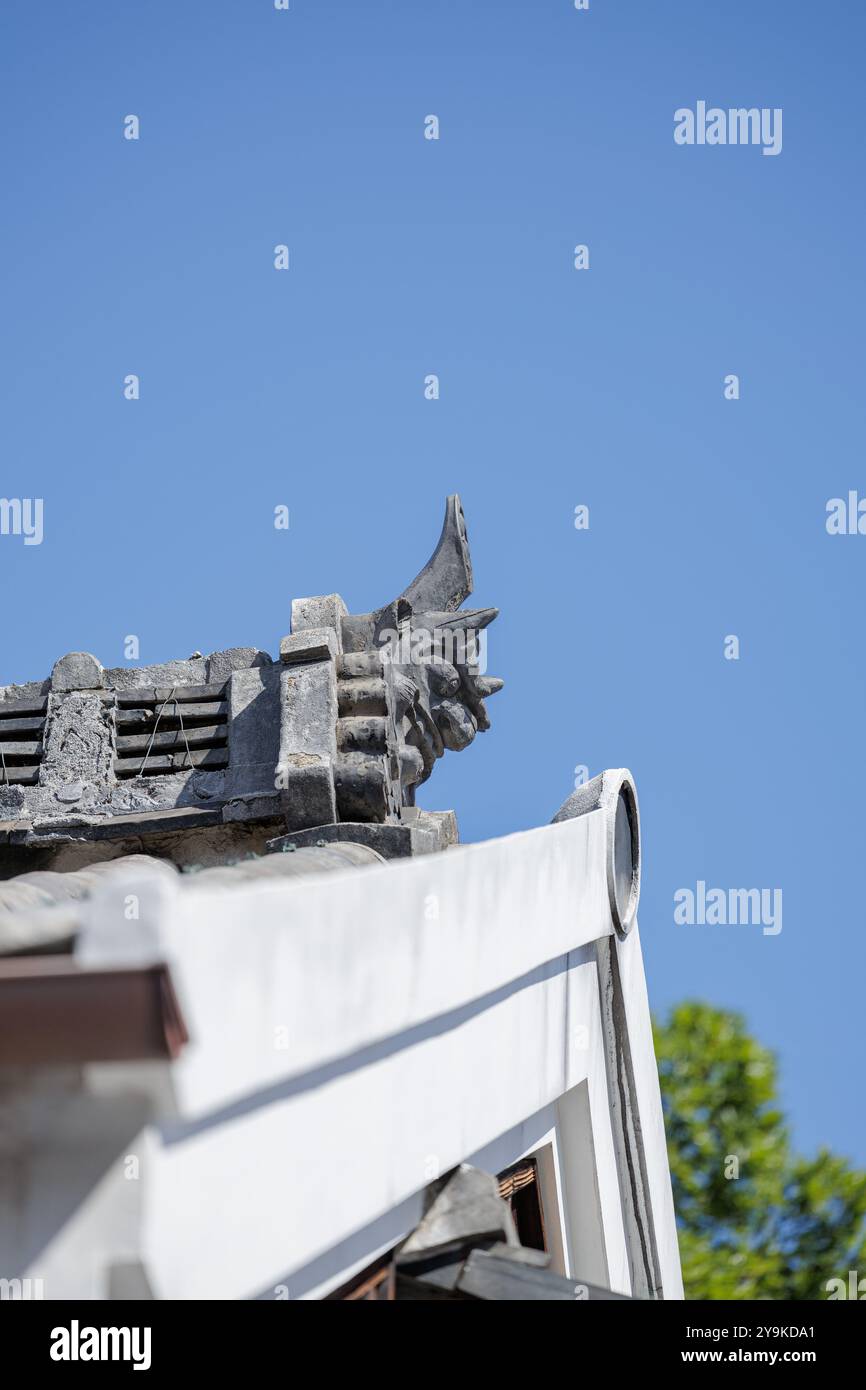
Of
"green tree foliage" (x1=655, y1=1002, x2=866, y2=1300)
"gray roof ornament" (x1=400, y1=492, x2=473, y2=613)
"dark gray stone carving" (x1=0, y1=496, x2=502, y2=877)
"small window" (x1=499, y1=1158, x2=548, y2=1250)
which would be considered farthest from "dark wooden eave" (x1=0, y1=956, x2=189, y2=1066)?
"green tree foliage" (x1=655, y1=1002, x2=866, y2=1300)

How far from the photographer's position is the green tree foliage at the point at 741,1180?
1784cm

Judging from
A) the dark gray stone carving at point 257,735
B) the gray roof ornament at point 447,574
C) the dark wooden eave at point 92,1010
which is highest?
the gray roof ornament at point 447,574

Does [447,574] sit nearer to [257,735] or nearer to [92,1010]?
[257,735]

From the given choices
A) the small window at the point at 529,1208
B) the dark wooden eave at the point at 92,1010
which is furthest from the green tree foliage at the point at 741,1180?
the dark wooden eave at the point at 92,1010

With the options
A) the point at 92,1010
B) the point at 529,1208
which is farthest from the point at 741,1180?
the point at 92,1010

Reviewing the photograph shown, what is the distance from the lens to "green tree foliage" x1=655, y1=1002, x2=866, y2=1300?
58.5 ft

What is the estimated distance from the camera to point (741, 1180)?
62.9 ft

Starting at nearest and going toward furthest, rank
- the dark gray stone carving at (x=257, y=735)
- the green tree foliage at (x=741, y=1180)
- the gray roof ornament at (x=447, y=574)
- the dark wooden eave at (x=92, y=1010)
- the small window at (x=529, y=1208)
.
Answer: the dark wooden eave at (x=92, y=1010) → the small window at (x=529, y=1208) → the dark gray stone carving at (x=257, y=735) → the gray roof ornament at (x=447, y=574) → the green tree foliage at (x=741, y=1180)

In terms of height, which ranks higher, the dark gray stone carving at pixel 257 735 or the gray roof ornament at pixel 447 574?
the gray roof ornament at pixel 447 574

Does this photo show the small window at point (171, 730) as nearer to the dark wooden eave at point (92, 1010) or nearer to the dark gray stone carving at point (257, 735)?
the dark gray stone carving at point (257, 735)

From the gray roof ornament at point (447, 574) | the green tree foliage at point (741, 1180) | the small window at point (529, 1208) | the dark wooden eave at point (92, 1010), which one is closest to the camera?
the dark wooden eave at point (92, 1010)
